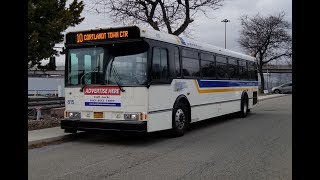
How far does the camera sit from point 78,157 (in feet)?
28.1

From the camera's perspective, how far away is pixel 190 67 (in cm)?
1282

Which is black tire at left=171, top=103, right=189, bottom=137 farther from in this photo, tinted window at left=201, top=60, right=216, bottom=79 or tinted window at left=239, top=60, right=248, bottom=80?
tinted window at left=239, top=60, right=248, bottom=80

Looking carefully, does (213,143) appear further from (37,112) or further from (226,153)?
(37,112)

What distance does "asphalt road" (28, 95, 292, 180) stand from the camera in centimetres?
699

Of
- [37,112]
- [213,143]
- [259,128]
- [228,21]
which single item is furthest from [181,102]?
[228,21]

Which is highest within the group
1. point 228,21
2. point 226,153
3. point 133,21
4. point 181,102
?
point 228,21

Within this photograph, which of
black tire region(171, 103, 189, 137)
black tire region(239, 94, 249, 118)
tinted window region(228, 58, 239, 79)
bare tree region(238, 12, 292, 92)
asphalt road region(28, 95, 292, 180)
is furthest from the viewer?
bare tree region(238, 12, 292, 92)

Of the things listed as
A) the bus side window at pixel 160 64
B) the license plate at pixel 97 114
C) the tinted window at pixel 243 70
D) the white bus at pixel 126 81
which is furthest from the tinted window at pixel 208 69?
the license plate at pixel 97 114

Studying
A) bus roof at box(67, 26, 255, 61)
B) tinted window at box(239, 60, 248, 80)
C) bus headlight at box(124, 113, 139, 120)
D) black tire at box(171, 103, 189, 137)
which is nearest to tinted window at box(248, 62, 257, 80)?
tinted window at box(239, 60, 248, 80)

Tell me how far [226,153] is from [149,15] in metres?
16.1

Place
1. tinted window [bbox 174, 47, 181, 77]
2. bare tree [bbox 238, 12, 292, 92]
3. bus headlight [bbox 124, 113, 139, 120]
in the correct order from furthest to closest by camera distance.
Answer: bare tree [bbox 238, 12, 292, 92] → tinted window [bbox 174, 47, 181, 77] → bus headlight [bbox 124, 113, 139, 120]

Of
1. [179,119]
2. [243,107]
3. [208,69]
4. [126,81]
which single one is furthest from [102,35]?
[243,107]

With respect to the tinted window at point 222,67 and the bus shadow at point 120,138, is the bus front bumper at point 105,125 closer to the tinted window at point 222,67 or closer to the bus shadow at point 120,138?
the bus shadow at point 120,138

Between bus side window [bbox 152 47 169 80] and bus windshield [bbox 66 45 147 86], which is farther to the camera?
bus side window [bbox 152 47 169 80]
